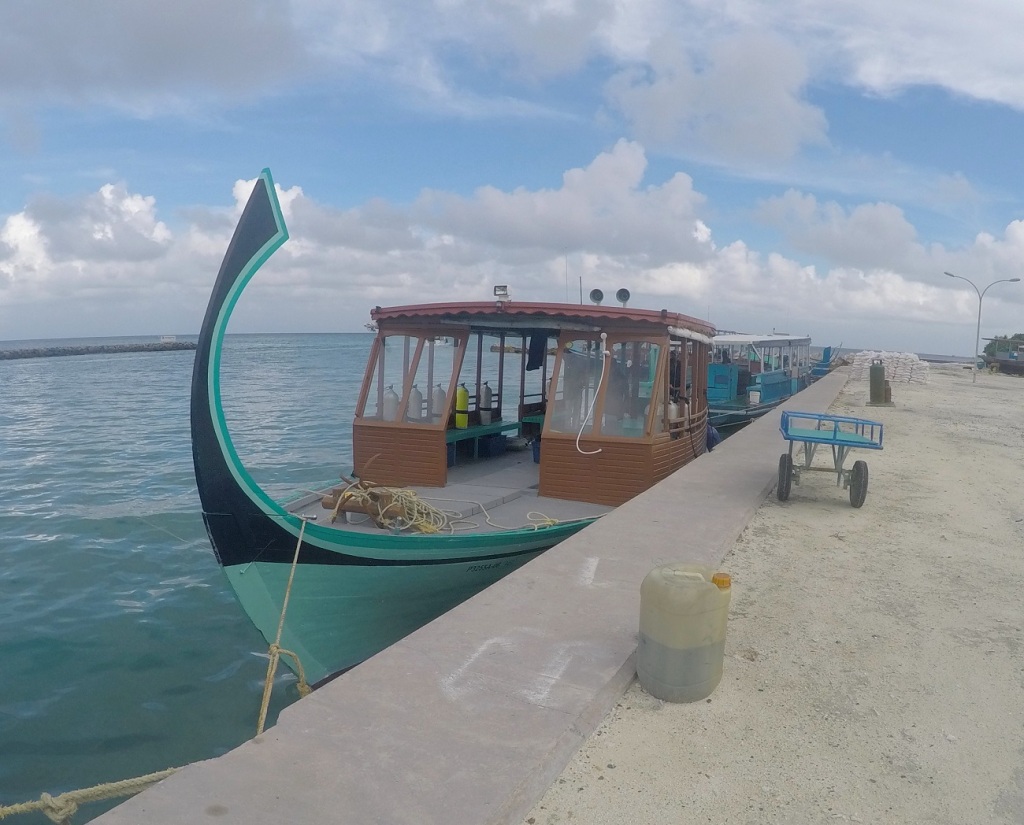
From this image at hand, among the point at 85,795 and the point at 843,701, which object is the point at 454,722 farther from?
the point at 843,701

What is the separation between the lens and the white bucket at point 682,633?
12.5 feet

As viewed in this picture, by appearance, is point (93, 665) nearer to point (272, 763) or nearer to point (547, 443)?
point (547, 443)

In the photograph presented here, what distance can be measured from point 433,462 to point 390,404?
35.7 inches

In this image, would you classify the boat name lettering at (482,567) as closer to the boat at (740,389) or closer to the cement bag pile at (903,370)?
the boat at (740,389)

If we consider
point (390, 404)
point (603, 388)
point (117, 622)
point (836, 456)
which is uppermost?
point (603, 388)

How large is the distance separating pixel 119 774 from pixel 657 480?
5945 mm

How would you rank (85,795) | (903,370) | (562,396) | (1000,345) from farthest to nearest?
1. (1000,345)
2. (903,370)
3. (562,396)
4. (85,795)

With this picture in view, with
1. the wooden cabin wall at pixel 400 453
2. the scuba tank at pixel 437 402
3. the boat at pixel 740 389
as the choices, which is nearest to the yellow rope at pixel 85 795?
the wooden cabin wall at pixel 400 453

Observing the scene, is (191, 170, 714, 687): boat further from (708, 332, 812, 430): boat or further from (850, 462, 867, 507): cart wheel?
(708, 332, 812, 430): boat

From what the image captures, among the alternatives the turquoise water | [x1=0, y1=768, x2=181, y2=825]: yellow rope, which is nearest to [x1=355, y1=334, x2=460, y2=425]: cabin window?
the turquoise water

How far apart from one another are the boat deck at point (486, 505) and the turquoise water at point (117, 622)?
1.93 m

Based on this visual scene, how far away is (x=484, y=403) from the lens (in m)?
11.4

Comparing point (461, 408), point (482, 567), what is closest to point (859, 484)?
point (482, 567)

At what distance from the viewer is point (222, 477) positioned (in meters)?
5.77
